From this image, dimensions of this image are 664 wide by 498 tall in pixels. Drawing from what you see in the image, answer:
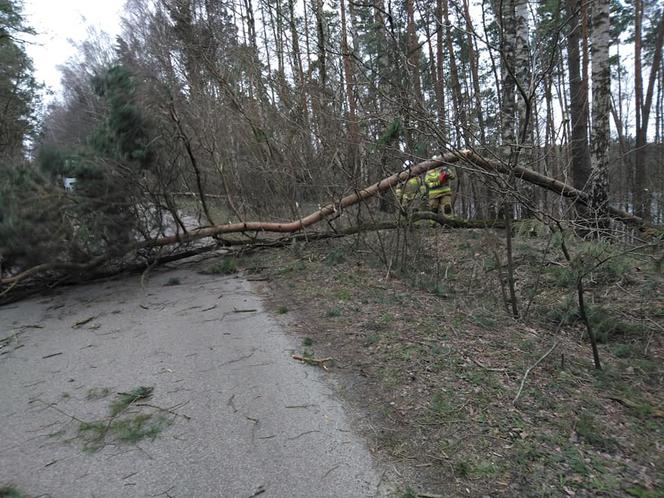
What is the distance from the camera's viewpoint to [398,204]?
22.5 ft

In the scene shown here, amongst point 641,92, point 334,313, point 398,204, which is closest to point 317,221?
point 398,204

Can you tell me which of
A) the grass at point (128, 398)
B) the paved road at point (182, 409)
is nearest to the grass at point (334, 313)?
the paved road at point (182, 409)

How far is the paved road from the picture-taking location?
251 centimetres

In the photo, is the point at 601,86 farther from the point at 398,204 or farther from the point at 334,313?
the point at 334,313

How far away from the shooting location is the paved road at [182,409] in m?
2.51

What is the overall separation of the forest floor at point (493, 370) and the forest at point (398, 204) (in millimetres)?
26

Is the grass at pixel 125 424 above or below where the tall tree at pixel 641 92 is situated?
below

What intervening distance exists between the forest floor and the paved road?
1.14ft

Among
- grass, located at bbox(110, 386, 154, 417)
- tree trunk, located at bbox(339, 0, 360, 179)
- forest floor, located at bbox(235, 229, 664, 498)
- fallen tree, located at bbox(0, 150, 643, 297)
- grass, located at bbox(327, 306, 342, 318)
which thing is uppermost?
tree trunk, located at bbox(339, 0, 360, 179)

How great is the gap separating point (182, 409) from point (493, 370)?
258 centimetres

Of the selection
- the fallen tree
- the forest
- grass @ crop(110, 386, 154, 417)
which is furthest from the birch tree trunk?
grass @ crop(110, 386, 154, 417)

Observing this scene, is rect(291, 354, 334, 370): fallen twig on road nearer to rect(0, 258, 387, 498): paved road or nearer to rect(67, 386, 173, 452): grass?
rect(0, 258, 387, 498): paved road

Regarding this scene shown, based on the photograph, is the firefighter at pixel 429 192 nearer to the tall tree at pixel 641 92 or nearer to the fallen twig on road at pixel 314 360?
the fallen twig on road at pixel 314 360

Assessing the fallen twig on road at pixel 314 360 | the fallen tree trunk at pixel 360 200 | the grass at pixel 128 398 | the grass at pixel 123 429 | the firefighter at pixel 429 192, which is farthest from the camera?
the firefighter at pixel 429 192
